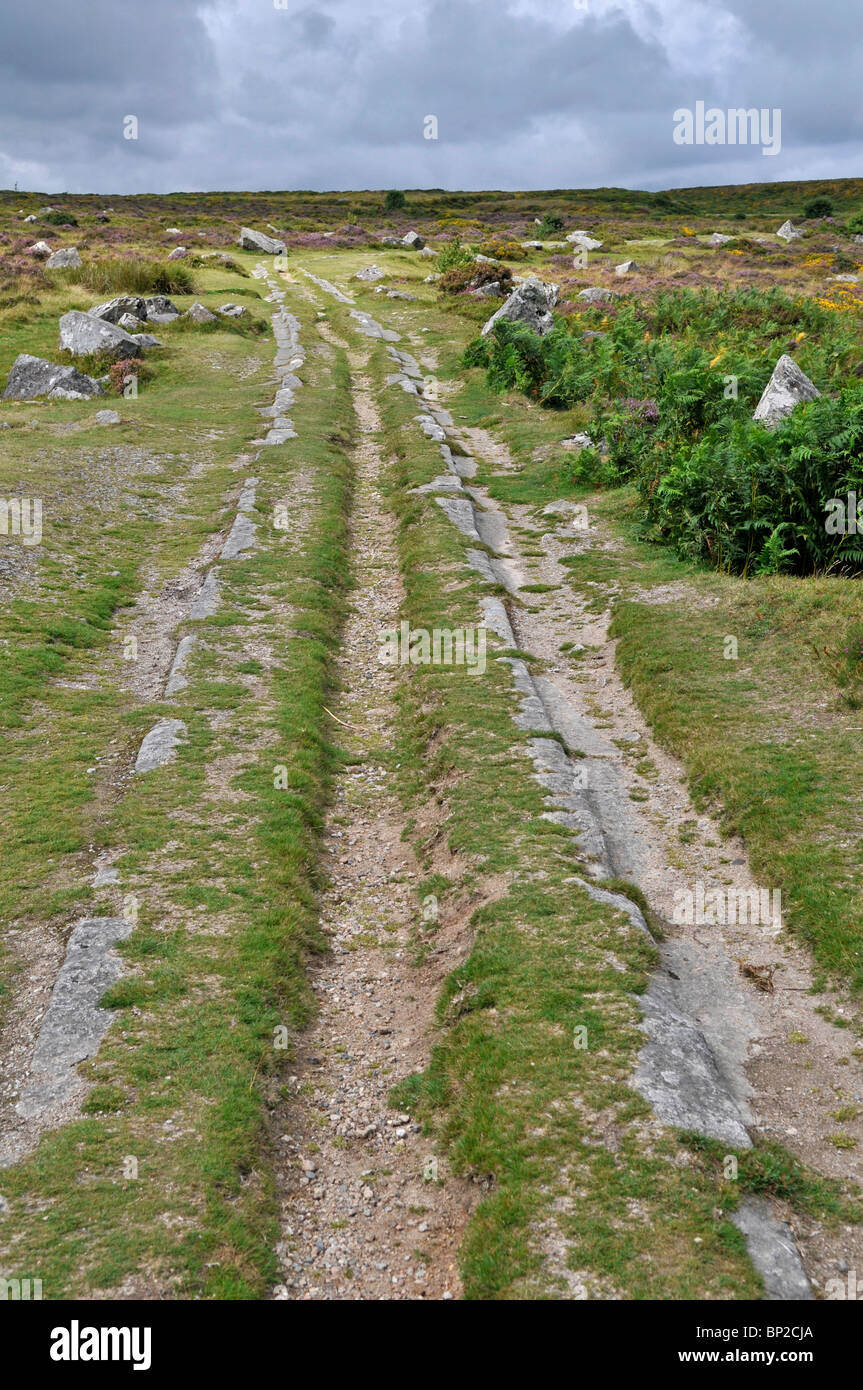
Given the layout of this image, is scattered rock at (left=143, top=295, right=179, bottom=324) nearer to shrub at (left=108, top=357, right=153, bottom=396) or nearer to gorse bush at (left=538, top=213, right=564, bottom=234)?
shrub at (left=108, top=357, right=153, bottom=396)

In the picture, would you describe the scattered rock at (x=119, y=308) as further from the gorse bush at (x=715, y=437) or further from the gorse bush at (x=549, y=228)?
the gorse bush at (x=549, y=228)

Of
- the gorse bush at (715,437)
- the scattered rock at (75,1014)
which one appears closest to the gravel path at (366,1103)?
the scattered rock at (75,1014)

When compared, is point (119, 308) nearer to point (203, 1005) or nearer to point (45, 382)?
point (45, 382)

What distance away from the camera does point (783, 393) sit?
70.9ft

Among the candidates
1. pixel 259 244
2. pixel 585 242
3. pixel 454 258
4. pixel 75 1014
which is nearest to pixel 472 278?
pixel 454 258

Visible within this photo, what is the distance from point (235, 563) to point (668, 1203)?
15.9m

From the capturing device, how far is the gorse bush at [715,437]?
682 inches

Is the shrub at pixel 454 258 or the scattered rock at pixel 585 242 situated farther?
the scattered rock at pixel 585 242

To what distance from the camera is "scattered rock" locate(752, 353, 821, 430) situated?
21500 mm

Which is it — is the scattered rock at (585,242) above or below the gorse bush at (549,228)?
below

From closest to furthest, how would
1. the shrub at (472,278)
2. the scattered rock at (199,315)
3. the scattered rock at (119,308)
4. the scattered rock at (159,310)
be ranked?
the scattered rock at (119,308) < the scattered rock at (159,310) < the scattered rock at (199,315) < the shrub at (472,278)

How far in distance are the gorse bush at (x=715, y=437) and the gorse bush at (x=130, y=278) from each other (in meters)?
22.5

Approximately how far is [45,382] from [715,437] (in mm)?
24270
